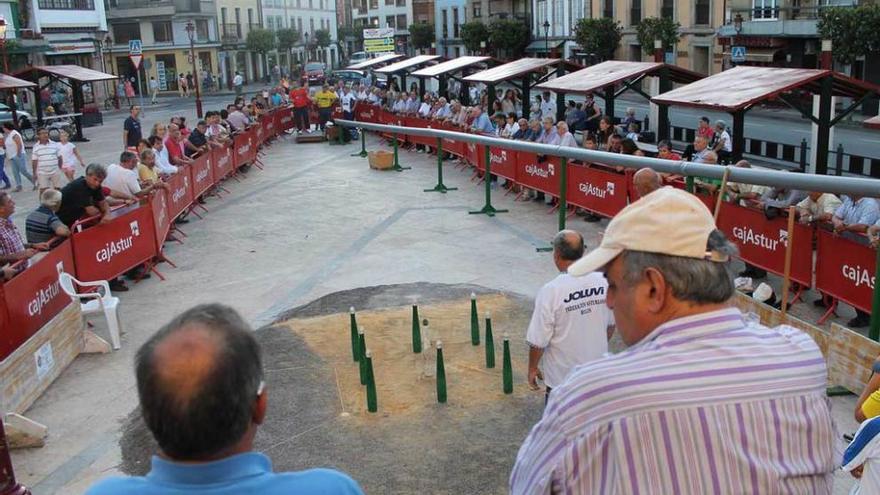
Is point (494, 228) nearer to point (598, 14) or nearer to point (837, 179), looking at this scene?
point (837, 179)

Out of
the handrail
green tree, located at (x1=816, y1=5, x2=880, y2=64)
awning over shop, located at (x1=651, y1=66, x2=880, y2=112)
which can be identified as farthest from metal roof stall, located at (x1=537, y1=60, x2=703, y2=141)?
green tree, located at (x1=816, y1=5, x2=880, y2=64)

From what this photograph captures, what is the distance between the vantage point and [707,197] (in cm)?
1178

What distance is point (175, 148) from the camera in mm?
17719

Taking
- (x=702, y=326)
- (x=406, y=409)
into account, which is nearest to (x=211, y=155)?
(x=406, y=409)

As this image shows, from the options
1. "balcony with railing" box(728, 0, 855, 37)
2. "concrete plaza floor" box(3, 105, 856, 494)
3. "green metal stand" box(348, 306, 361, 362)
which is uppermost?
"balcony with railing" box(728, 0, 855, 37)

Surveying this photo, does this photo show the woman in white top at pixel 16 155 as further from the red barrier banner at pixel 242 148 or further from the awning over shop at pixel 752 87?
the awning over shop at pixel 752 87

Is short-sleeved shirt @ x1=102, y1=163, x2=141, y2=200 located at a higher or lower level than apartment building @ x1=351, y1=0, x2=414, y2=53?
lower

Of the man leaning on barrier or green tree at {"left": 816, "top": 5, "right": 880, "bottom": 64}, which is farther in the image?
green tree at {"left": 816, "top": 5, "right": 880, "bottom": 64}

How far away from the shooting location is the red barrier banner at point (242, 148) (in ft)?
74.1

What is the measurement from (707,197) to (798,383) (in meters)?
9.92

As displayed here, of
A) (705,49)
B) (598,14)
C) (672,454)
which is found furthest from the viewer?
(598,14)

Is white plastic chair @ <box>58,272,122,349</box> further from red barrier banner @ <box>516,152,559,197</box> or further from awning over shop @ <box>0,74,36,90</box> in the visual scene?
awning over shop @ <box>0,74,36,90</box>

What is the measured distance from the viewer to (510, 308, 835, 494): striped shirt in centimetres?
217

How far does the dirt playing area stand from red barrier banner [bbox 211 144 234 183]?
10294mm
